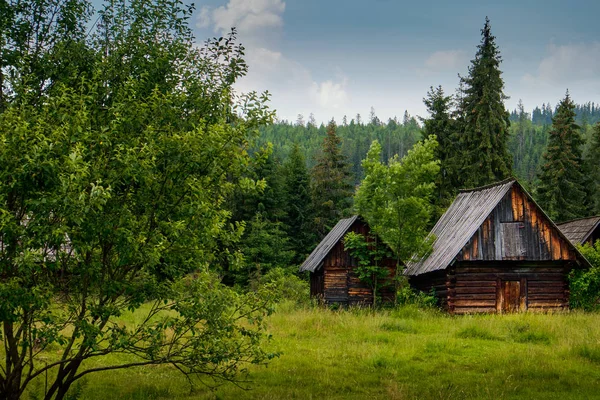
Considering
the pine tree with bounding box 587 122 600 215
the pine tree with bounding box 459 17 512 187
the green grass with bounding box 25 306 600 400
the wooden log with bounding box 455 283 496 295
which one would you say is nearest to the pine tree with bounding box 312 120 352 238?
the pine tree with bounding box 459 17 512 187

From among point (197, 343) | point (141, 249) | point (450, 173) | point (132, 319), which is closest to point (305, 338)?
point (132, 319)

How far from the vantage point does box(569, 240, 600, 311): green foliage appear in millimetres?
28219

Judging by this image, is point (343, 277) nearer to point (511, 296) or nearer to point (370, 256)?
point (370, 256)

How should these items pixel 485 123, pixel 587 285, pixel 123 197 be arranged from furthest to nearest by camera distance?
pixel 485 123 < pixel 587 285 < pixel 123 197

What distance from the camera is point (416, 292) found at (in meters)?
32.2

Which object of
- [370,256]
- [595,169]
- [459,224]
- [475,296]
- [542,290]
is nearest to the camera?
[475,296]

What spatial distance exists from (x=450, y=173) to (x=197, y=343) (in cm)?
4081

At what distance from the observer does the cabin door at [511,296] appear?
2780 cm

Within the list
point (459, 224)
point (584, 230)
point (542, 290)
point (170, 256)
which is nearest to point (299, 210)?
point (459, 224)

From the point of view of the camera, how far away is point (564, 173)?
5034 cm

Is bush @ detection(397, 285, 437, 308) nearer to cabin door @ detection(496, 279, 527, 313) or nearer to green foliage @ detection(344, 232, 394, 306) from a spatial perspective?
green foliage @ detection(344, 232, 394, 306)

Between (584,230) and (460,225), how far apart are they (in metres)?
9.11

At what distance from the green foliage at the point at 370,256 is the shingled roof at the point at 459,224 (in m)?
1.57

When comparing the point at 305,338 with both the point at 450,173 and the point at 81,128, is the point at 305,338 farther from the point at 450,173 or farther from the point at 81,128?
the point at 450,173
